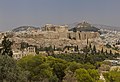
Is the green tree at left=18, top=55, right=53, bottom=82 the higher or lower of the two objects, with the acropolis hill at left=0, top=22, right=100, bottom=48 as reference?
higher

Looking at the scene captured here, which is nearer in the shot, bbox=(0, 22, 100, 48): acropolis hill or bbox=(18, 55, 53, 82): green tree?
bbox=(18, 55, 53, 82): green tree

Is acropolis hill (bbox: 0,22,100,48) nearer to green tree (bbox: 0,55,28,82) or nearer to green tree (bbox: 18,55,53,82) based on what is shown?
green tree (bbox: 18,55,53,82)

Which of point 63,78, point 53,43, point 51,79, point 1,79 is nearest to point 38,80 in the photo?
point 51,79

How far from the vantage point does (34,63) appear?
23828mm

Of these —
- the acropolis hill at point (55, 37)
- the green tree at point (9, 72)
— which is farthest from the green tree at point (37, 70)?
the acropolis hill at point (55, 37)

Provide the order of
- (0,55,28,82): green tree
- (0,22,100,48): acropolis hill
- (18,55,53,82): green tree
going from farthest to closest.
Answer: (0,22,100,48): acropolis hill → (18,55,53,82): green tree → (0,55,28,82): green tree

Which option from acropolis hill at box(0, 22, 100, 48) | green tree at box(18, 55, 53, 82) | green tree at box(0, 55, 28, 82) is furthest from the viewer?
acropolis hill at box(0, 22, 100, 48)

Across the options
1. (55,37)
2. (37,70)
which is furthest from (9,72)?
(55,37)

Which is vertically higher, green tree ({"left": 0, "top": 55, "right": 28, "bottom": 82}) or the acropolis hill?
green tree ({"left": 0, "top": 55, "right": 28, "bottom": 82})

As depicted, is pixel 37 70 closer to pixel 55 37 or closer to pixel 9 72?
pixel 9 72

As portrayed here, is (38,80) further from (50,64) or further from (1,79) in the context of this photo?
(1,79)

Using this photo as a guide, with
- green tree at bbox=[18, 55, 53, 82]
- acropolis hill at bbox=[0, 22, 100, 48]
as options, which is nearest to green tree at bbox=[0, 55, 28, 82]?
→ green tree at bbox=[18, 55, 53, 82]

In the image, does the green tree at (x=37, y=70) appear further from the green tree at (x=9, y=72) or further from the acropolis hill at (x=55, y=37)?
the acropolis hill at (x=55, y=37)

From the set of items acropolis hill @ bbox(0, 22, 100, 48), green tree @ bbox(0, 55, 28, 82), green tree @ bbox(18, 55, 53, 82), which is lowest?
acropolis hill @ bbox(0, 22, 100, 48)
